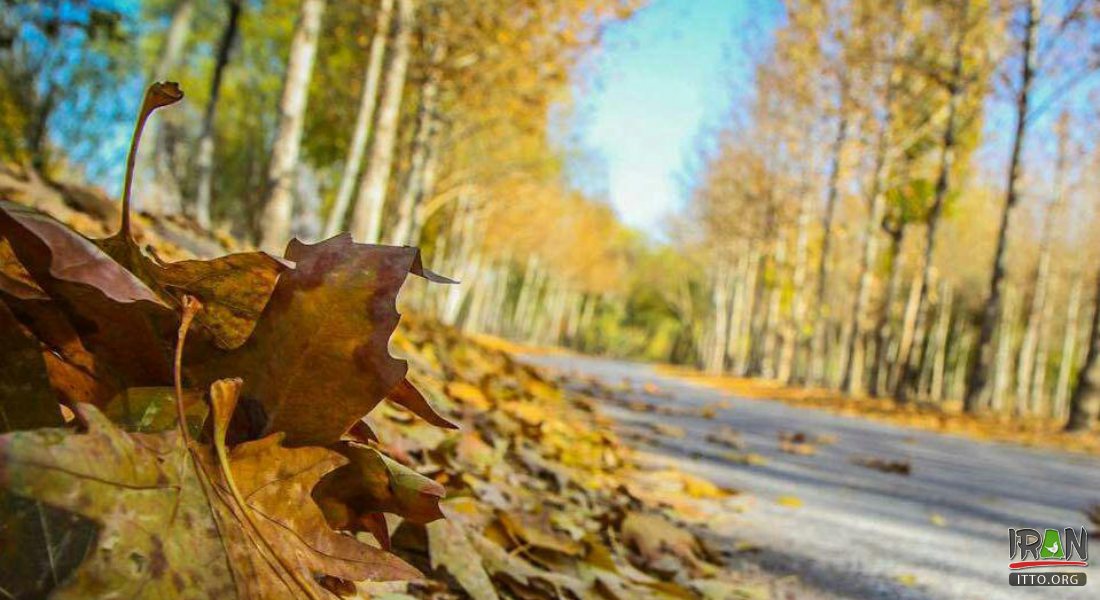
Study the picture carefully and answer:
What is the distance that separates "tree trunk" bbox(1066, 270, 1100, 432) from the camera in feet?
35.2

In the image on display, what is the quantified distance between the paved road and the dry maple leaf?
1581 millimetres

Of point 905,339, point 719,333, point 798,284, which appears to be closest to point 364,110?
point 905,339

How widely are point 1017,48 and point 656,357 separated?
6620cm

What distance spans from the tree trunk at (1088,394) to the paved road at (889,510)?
191 inches

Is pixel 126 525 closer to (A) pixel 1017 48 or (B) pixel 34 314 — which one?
(B) pixel 34 314

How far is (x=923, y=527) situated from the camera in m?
2.88

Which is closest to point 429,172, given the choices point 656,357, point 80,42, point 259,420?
point 80,42

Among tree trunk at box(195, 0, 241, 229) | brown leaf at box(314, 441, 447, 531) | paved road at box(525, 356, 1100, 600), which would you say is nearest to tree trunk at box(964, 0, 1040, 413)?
paved road at box(525, 356, 1100, 600)

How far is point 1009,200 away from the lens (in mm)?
12852

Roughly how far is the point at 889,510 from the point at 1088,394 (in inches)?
390

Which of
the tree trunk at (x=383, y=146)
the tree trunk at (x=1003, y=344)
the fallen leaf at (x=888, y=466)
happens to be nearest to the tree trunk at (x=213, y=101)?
the tree trunk at (x=383, y=146)

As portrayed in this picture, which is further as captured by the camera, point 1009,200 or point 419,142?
point 419,142

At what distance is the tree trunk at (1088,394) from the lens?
1073 cm

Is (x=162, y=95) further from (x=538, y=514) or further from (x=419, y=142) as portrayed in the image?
(x=419, y=142)
